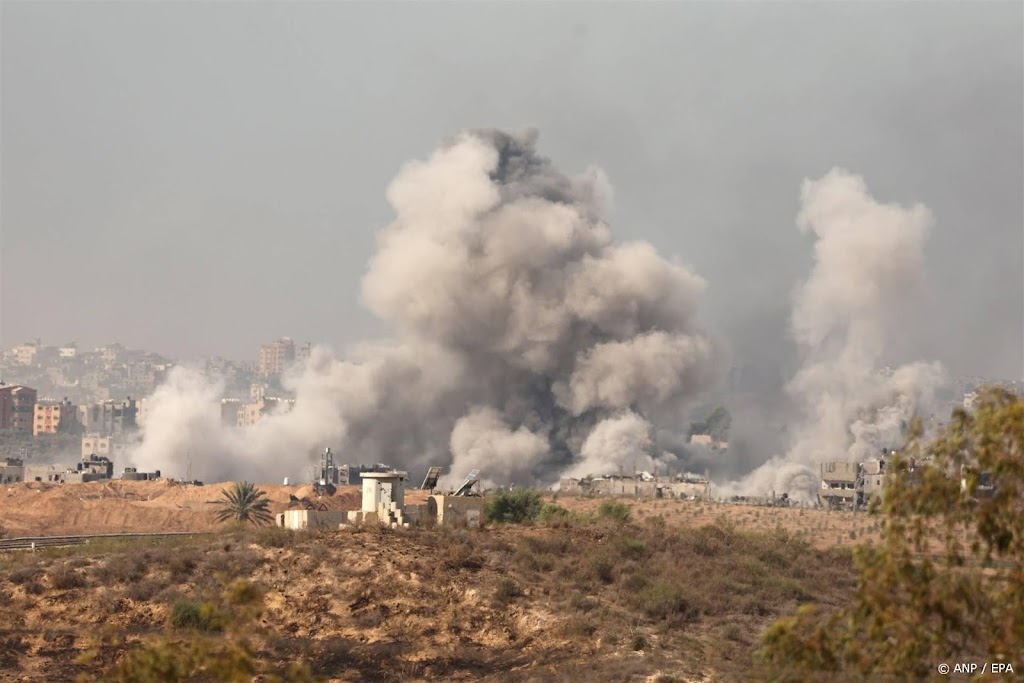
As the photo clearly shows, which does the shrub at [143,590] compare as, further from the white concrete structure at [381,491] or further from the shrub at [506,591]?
the white concrete structure at [381,491]

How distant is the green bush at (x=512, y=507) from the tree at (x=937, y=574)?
38.1 meters

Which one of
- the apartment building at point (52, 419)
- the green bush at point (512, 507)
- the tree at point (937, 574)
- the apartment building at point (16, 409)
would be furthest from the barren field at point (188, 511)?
the apartment building at point (16, 409)

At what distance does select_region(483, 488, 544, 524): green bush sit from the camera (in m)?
49.4

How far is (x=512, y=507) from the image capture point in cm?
5025

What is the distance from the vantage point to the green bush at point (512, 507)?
49.4 m

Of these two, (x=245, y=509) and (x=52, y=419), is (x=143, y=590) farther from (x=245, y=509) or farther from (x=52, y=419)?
(x=52, y=419)

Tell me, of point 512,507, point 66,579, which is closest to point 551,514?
point 512,507

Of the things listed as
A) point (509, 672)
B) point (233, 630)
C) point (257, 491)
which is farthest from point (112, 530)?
point (233, 630)

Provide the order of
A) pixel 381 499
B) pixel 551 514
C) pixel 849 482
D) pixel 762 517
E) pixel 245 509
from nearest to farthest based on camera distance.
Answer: pixel 381 499 → pixel 551 514 → pixel 245 509 → pixel 762 517 → pixel 849 482

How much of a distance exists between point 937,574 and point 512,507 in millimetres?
39760

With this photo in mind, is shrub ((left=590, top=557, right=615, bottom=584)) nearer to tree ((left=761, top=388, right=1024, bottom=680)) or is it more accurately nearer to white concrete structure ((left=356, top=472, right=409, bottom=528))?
white concrete structure ((left=356, top=472, right=409, bottom=528))

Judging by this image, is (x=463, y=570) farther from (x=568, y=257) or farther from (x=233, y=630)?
(x=568, y=257)

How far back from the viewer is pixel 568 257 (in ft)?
295

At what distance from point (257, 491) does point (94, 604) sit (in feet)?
122
